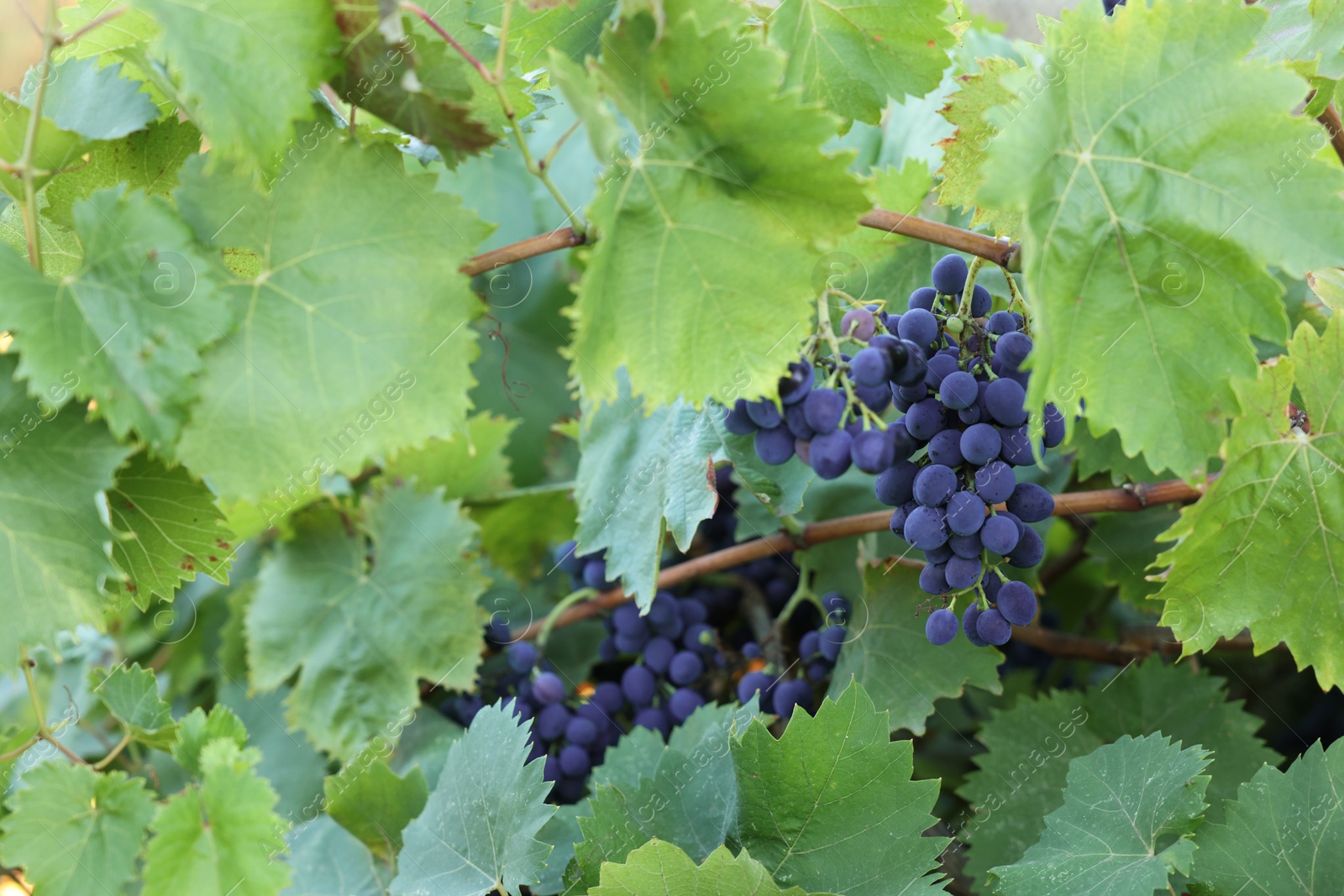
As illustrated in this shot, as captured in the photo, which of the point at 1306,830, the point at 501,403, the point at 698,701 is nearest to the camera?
the point at 1306,830

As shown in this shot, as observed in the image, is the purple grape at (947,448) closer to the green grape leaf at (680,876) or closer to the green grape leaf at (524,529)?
the green grape leaf at (680,876)

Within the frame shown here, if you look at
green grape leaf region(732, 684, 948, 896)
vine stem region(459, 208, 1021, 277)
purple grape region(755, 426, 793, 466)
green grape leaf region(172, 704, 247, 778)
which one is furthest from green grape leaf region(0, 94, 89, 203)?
green grape leaf region(732, 684, 948, 896)

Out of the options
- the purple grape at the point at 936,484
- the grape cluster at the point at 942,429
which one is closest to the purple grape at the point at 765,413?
the grape cluster at the point at 942,429

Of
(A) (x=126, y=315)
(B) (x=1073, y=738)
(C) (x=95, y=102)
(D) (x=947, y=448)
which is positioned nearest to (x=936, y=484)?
(D) (x=947, y=448)

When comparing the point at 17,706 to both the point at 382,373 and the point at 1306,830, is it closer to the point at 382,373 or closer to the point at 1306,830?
the point at 382,373

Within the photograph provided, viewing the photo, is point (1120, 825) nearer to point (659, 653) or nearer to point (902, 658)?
point (902, 658)

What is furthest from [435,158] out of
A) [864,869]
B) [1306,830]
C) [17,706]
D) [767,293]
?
[17,706]
